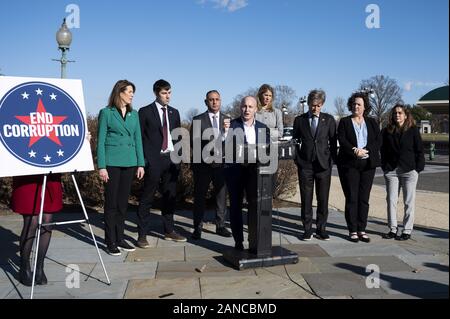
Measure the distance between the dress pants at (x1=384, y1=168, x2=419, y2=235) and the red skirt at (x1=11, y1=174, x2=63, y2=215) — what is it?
174 inches

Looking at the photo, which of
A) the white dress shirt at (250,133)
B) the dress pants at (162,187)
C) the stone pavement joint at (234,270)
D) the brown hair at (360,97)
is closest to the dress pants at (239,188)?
the white dress shirt at (250,133)

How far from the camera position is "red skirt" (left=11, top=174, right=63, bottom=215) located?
4332 millimetres

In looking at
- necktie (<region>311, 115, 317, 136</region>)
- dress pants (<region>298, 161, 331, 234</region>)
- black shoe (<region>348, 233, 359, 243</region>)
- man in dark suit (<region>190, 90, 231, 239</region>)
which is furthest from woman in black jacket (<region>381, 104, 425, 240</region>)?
man in dark suit (<region>190, 90, 231, 239</region>)

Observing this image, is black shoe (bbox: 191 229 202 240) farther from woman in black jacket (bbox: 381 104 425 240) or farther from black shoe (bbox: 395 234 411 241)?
black shoe (bbox: 395 234 411 241)

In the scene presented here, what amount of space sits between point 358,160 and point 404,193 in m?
0.84

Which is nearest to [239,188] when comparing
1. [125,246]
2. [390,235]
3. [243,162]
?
[243,162]

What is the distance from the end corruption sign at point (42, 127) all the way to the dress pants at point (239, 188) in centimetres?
161

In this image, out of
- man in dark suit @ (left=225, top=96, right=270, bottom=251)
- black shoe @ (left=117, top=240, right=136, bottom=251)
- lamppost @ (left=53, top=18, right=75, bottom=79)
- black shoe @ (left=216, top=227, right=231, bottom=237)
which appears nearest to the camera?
man in dark suit @ (left=225, top=96, right=270, bottom=251)

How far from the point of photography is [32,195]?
4359 mm

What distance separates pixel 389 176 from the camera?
6223 mm

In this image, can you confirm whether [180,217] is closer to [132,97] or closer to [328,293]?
[132,97]

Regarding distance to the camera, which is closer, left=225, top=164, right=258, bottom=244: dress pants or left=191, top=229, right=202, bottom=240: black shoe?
left=225, top=164, right=258, bottom=244: dress pants
